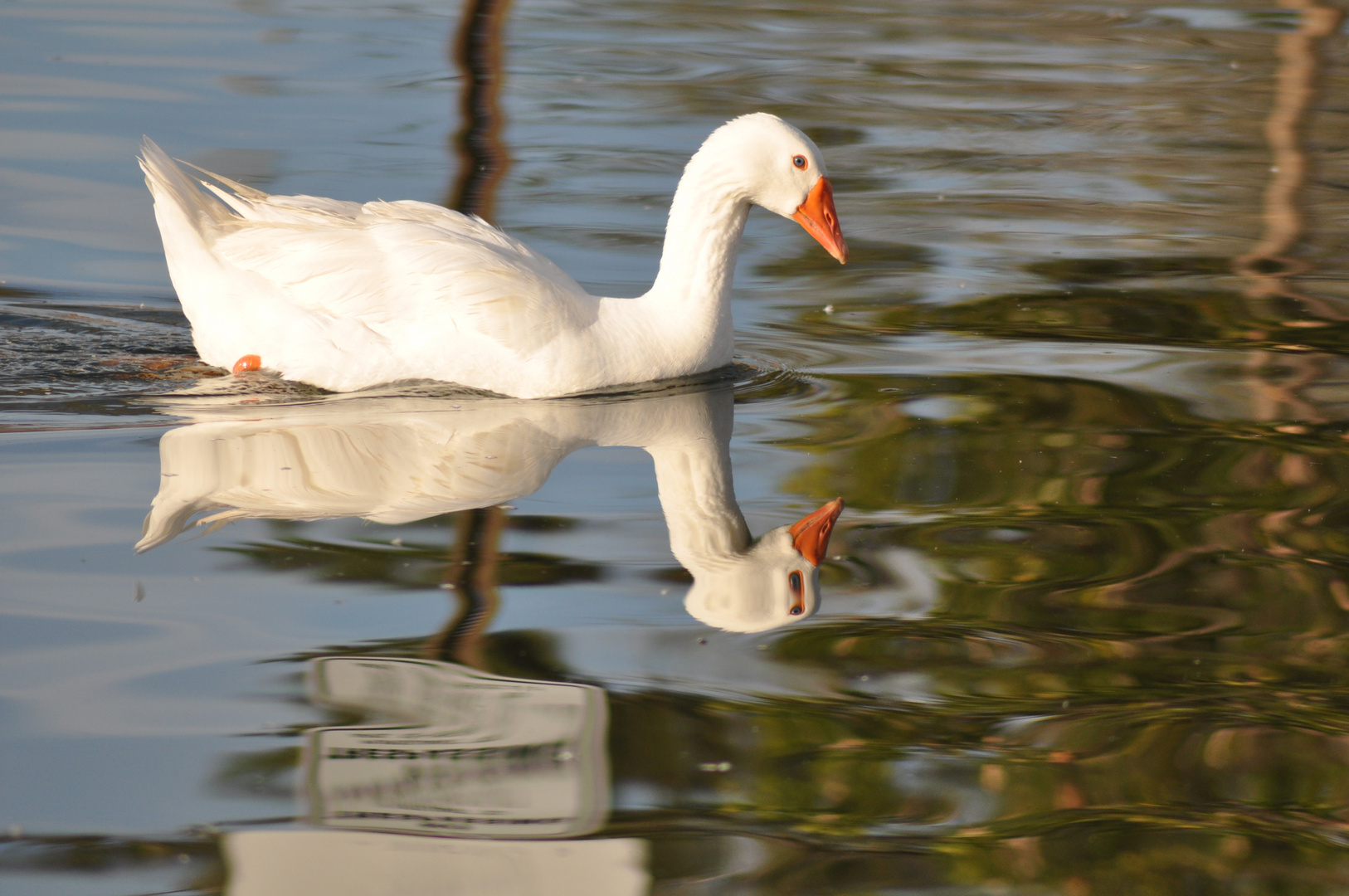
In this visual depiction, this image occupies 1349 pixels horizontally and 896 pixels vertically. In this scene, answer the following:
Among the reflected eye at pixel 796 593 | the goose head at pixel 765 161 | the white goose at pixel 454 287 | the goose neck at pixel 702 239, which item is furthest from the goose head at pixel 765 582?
the goose head at pixel 765 161

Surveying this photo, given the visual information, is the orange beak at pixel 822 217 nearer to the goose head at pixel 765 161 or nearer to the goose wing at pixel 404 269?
the goose head at pixel 765 161

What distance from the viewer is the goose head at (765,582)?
165 inches

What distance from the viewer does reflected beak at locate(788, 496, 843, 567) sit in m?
4.57

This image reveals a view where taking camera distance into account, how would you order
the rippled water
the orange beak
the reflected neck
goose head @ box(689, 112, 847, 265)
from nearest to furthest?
the rippled water → the reflected neck → goose head @ box(689, 112, 847, 265) → the orange beak

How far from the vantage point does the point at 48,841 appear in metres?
3.02

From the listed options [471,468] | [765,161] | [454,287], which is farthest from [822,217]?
[471,468]

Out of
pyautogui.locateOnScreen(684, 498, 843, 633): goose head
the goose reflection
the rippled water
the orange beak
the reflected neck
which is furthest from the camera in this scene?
the orange beak

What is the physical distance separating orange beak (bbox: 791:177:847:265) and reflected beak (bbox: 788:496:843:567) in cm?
181

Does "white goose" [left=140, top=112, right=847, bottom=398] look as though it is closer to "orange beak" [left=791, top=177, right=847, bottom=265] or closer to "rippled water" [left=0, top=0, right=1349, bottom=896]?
"orange beak" [left=791, top=177, right=847, bottom=265]

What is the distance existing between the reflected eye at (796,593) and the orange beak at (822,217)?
234 cm

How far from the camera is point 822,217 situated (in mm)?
6449

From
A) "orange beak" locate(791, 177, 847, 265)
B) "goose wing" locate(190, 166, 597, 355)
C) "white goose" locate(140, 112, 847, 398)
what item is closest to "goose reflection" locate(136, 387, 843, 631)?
"white goose" locate(140, 112, 847, 398)

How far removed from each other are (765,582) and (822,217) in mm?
2502

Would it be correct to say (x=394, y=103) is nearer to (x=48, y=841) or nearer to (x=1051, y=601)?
(x=1051, y=601)
